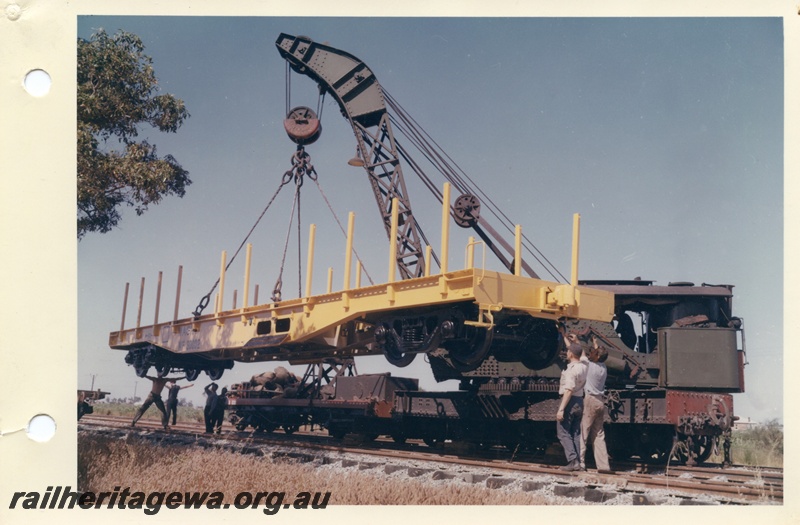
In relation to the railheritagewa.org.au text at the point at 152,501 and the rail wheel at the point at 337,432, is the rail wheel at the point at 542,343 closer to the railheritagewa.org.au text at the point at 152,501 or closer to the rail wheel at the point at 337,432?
the railheritagewa.org.au text at the point at 152,501

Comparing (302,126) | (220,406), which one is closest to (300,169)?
(302,126)

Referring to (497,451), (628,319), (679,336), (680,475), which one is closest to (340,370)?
(497,451)

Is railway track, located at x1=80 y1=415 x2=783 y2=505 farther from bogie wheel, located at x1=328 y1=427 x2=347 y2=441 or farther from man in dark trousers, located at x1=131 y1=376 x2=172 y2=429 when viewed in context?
man in dark trousers, located at x1=131 y1=376 x2=172 y2=429

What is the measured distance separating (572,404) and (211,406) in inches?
363

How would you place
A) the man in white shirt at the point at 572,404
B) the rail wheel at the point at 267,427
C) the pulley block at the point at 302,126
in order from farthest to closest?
the rail wheel at the point at 267,427
the pulley block at the point at 302,126
the man in white shirt at the point at 572,404

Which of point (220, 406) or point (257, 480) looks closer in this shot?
point (257, 480)

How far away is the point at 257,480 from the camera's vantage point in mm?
8211

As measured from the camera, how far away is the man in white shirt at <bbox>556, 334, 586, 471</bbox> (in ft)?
29.2

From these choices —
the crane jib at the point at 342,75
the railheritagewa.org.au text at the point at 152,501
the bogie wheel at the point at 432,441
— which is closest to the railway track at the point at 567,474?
the bogie wheel at the point at 432,441

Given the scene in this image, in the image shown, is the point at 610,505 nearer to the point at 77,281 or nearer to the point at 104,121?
the point at 77,281

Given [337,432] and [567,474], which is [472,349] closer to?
[567,474]

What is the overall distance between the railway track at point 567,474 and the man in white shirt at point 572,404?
0.87 feet

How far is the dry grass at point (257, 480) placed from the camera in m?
7.50
